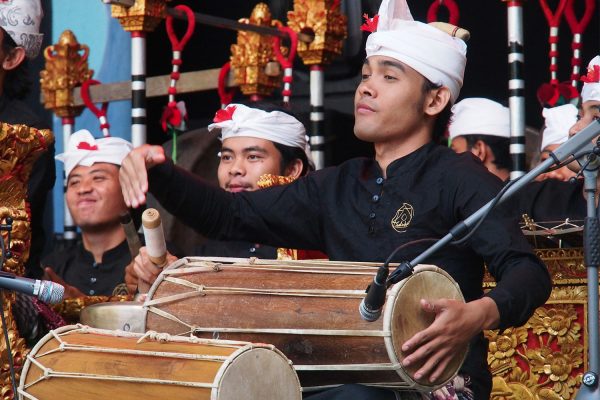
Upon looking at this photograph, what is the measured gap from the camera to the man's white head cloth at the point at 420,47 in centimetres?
385

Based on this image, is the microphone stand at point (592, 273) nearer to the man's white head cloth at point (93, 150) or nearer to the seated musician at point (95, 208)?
the seated musician at point (95, 208)

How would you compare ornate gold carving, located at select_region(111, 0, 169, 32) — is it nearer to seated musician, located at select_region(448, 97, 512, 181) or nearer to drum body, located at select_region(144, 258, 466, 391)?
seated musician, located at select_region(448, 97, 512, 181)

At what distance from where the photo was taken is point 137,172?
3486 millimetres

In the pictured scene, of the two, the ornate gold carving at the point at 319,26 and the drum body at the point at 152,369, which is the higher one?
the ornate gold carving at the point at 319,26

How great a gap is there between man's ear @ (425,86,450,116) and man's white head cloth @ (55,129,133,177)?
2673mm

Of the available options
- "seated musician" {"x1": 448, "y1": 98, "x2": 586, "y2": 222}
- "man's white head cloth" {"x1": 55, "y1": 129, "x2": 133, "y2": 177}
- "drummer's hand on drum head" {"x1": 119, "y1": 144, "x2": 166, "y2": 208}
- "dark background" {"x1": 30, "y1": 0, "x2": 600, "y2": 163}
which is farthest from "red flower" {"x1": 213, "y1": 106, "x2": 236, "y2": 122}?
"drummer's hand on drum head" {"x1": 119, "y1": 144, "x2": 166, "y2": 208}

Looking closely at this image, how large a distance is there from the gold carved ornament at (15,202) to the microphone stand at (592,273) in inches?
73.5

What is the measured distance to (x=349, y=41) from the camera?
6.88m

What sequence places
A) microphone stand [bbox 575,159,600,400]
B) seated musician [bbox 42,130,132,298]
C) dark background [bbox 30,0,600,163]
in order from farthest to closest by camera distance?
dark background [bbox 30,0,600,163] → seated musician [bbox 42,130,132,298] → microphone stand [bbox 575,159,600,400]

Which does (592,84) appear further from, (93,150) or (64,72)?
(64,72)

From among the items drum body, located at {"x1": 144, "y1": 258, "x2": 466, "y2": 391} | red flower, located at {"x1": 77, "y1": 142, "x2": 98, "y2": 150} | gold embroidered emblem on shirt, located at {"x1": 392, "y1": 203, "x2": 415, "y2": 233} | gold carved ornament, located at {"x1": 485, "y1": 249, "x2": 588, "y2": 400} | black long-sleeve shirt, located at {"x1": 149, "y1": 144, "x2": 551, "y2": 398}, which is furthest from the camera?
red flower, located at {"x1": 77, "y1": 142, "x2": 98, "y2": 150}

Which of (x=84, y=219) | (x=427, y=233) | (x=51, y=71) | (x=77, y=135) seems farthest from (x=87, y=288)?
(x=427, y=233)

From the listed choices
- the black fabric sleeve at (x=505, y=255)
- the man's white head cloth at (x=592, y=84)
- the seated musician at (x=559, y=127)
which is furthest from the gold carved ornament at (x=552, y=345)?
the black fabric sleeve at (x=505, y=255)

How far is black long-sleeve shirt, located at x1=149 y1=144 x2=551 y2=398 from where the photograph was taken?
11.4ft
